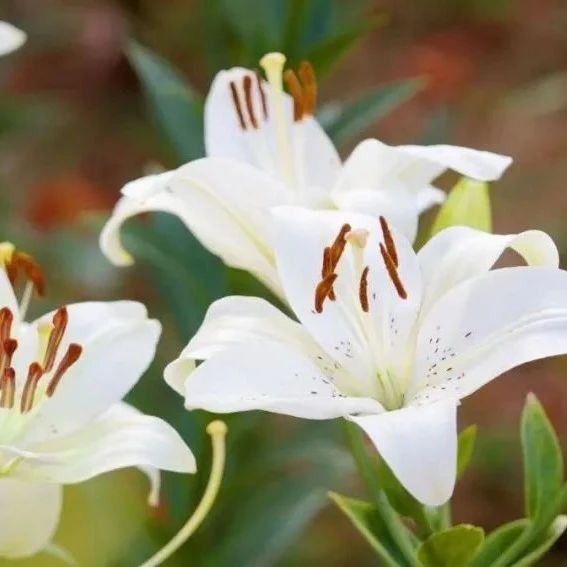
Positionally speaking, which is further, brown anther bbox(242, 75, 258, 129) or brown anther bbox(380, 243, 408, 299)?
brown anther bbox(242, 75, 258, 129)

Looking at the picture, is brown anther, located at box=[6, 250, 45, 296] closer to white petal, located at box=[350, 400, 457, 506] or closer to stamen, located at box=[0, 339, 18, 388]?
stamen, located at box=[0, 339, 18, 388]

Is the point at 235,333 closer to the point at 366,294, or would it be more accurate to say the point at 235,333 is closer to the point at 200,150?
the point at 366,294

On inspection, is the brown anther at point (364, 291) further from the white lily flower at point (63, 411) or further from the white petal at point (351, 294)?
the white lily flower at point (63, 411)

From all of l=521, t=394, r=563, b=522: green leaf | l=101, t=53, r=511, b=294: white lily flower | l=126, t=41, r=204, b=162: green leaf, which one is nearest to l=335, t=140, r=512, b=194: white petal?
l=101, t=53, r=511, b=294: white lily flower

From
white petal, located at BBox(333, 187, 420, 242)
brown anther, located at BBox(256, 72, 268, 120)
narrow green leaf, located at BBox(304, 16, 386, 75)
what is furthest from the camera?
narrow green leaf, located at BBox(304, 16, 386, 75)

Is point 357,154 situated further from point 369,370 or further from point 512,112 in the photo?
point 512,112
